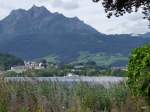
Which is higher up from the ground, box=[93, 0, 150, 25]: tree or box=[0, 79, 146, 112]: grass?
box=[93, 0, 150, 25]: tree

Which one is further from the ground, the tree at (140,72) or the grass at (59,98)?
the tree at (140,72)

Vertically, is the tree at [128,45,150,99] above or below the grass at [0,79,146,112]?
above

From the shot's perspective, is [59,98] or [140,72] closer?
[59,98]

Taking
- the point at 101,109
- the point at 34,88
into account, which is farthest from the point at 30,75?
the point at 101,109

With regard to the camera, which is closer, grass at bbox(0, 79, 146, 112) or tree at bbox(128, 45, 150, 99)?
grass at bbox(0, 79, 146, 112)

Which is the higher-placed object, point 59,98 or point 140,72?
point 140,72

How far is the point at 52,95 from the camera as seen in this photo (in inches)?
469

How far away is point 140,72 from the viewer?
11.9 meters

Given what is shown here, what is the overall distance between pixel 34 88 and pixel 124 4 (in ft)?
10.5

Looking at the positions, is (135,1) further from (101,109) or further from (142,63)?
(101,109)

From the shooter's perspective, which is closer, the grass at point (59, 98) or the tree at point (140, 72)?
the grass at point (59, 98)

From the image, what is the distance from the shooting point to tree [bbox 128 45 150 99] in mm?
11344

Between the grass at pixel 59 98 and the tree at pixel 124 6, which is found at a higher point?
the tree at pixel 124 6

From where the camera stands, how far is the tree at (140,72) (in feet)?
37.2
